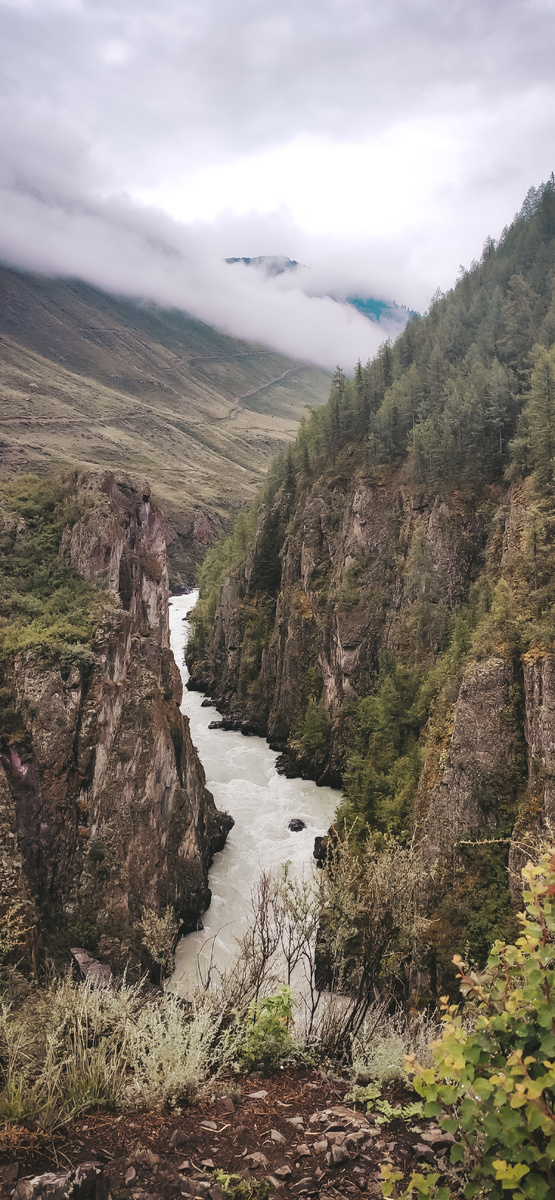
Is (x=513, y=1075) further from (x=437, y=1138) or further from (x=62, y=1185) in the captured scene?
(x=62, y=1185)

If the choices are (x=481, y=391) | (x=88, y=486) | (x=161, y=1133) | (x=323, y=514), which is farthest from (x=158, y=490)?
(x=161, y=1133)

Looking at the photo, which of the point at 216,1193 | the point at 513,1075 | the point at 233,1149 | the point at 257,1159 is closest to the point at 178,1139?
the point at 233,1149

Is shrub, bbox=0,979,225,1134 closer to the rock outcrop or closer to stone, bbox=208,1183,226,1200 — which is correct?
stone, bbox=208,1183,226,1200

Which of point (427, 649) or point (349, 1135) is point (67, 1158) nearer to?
point (349, 1135)

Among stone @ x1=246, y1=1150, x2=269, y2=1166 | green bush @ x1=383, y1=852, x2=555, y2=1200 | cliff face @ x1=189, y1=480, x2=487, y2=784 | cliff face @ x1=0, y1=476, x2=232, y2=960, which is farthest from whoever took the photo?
cliff face @ x1=189, y1=480, x2=487, y2=784

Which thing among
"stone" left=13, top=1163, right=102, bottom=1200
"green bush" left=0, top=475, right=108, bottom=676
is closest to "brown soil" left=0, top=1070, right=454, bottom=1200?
"stone" left=13, top=1163, right=102, bottom=1200

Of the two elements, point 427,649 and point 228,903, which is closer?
point 228,903
